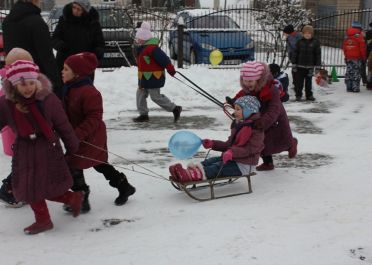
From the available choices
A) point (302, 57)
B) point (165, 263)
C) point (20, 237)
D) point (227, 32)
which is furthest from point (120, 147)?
point (227, 32)

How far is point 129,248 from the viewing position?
12.8ft

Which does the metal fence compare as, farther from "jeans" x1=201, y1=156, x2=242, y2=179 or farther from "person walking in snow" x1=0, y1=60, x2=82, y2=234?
"person walking in snow" x1=0, y1=60, x2=82, y2=234

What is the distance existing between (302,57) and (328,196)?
A: 6092 mm

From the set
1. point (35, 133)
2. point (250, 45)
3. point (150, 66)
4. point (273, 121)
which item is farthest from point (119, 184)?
point (250, 45)

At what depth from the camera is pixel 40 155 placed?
3.95 m

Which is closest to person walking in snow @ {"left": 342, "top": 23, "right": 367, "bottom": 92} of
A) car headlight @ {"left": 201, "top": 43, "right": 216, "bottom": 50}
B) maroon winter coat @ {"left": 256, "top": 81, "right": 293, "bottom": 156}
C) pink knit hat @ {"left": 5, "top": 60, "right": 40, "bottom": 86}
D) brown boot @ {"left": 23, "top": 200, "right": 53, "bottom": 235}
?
car headlight @ {"left": 201, "top": 43, "right": 216, "bottom": 50}

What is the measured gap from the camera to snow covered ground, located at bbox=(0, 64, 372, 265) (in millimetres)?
3756

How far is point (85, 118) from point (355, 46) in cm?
806

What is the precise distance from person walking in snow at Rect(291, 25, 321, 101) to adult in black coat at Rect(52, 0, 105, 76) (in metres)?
5.19

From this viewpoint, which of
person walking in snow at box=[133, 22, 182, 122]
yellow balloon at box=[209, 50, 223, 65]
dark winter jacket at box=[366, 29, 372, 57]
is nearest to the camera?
person walking in snow at box=[133, 22, 182, 122]

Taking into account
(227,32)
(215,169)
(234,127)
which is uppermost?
(227,32)

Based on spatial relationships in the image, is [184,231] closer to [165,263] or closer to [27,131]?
[165,263]

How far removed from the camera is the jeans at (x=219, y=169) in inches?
193

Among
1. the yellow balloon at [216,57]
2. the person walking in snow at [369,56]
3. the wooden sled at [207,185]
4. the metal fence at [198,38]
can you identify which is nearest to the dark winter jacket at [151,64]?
the wooden sled at [207,185]
